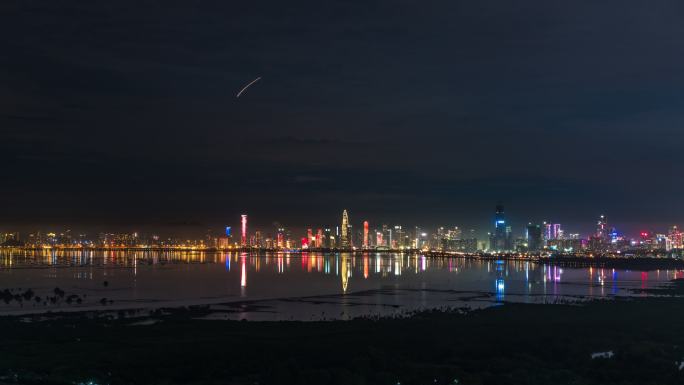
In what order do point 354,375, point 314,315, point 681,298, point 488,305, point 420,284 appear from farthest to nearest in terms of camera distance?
1. point 420,284
2. point 681,298
3. point 488,305
4. point 314,315
5. point 354,375

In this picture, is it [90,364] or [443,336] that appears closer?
[90,364]

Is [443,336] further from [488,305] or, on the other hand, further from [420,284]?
[420,284]

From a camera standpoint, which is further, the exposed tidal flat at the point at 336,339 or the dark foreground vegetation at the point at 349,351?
the exposed tidal flat at the point at 336,339

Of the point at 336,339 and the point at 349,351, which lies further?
the point at 336,339

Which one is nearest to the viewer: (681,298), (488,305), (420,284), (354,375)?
(354,375)

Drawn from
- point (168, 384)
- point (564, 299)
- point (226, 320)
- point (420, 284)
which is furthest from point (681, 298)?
point (168, 384)

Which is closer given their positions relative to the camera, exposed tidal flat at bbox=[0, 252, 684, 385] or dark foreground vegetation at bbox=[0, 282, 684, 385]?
dark foreground vegetation at bbox=[0, 282, 684, 385]
